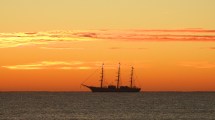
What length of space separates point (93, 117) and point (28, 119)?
42.2 feet

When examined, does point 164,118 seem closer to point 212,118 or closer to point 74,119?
point 212,118

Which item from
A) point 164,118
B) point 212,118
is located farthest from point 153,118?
point 212,118

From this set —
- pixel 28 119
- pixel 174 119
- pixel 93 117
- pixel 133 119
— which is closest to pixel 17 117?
pixel 28 119

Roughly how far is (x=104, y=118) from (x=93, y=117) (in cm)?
263

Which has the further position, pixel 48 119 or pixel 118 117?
pixel 118 117

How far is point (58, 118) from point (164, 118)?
791 inches

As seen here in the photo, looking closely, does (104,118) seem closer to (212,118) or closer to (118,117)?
(118,117)

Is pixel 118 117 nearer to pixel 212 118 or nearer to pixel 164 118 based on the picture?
pixel 164 118

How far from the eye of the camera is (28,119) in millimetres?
117000

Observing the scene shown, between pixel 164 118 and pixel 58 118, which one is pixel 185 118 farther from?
pixel 58 118

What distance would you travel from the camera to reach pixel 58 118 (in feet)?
393

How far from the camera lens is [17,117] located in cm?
12269

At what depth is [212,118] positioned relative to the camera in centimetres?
12188

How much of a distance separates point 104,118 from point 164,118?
11.4 meters
